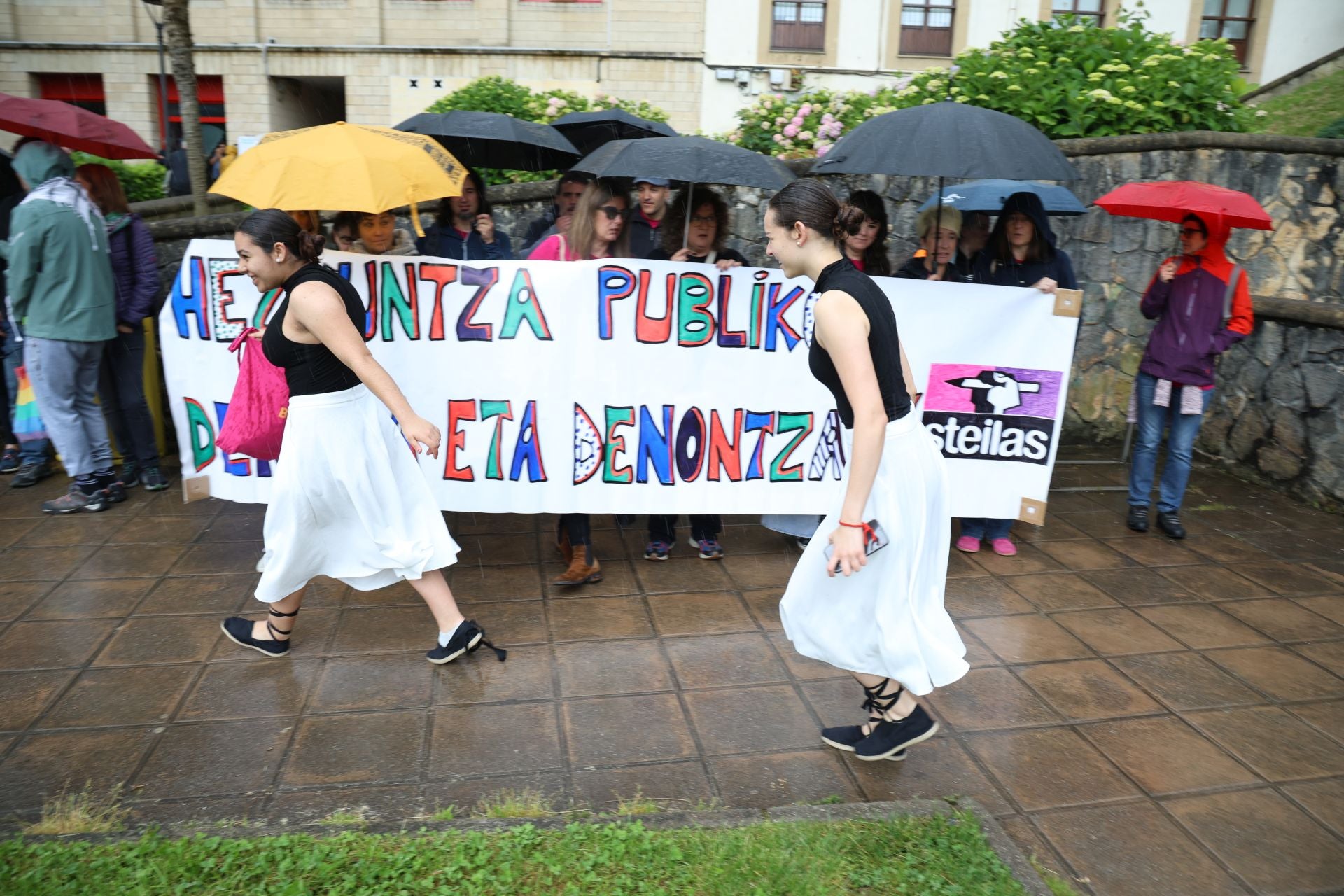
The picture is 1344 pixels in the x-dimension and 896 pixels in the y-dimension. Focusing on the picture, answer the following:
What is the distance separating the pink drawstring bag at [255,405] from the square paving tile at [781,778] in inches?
91.3

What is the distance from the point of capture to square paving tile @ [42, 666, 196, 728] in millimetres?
3721

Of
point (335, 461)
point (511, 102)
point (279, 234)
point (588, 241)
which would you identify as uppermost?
point (511, 102)

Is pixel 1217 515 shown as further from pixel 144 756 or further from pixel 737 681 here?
pixel 144 756

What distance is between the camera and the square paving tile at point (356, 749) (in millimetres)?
3402

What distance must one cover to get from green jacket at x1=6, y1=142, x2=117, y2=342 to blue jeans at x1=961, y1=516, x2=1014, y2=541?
16.9ft

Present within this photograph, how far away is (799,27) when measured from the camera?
1831 centimetres

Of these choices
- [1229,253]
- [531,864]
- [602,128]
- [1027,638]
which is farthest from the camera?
[602,128]

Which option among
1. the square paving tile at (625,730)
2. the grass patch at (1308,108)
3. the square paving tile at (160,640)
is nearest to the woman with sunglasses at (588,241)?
the square paving tile at (625,730)

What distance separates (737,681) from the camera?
13.6 ft

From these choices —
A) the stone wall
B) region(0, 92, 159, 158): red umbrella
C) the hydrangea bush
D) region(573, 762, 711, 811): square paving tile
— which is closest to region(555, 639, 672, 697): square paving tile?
region(573, 762, 711, 811): square paving tile

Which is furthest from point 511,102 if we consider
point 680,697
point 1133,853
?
point 1133,853

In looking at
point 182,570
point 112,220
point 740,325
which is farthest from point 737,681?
point 112,220

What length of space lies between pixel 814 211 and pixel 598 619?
232 centimetres

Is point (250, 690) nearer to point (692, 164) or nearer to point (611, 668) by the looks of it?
point (611, 668)
